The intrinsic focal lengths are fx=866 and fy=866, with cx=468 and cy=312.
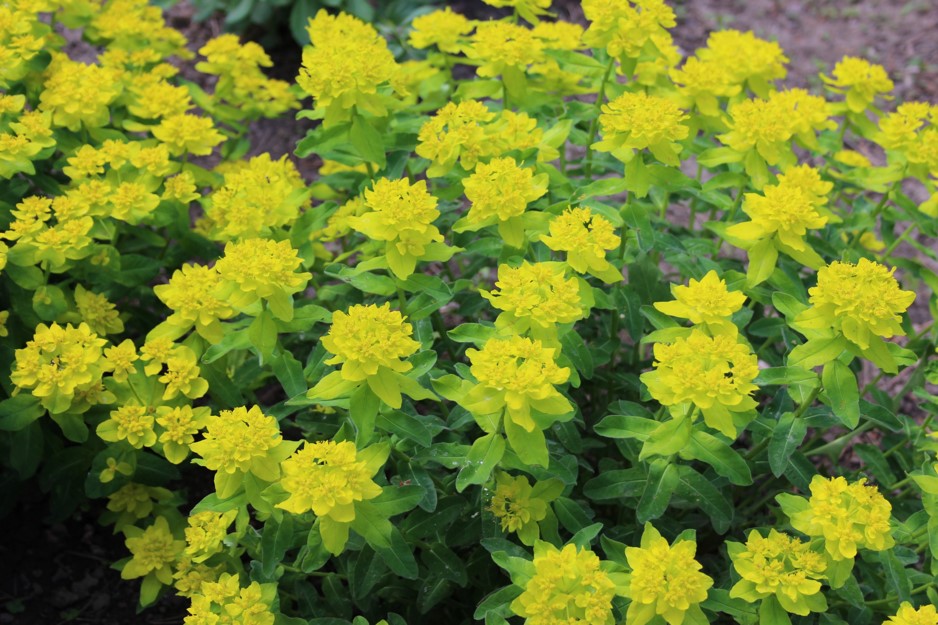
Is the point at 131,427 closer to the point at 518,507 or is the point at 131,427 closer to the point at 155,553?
the point at 155,553

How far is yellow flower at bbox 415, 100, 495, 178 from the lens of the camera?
311 cm

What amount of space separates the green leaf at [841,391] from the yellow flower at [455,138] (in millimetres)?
1379

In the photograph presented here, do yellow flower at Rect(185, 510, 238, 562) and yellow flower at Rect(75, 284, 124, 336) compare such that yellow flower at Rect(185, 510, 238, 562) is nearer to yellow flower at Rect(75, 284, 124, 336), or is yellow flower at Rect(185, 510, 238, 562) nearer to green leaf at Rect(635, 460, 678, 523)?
yellow flower at Rect(75, 284, 124, 336)

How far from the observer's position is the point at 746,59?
3.62 m

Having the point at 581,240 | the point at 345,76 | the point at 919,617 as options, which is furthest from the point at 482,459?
the point at 345,76

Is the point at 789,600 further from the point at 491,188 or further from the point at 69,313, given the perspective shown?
the point at 69,313

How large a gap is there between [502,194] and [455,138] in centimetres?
32

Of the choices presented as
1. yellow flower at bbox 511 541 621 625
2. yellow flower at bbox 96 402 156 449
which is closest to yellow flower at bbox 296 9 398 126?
yellow flower at bbox 96 402 156 449

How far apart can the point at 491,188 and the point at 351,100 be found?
65 centimetres

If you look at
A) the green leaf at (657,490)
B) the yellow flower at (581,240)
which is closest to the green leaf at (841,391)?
the green leaf at (657,490)

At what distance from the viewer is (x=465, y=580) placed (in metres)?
2.88

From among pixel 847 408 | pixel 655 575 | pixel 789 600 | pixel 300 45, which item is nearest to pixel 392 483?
pixel 655 575

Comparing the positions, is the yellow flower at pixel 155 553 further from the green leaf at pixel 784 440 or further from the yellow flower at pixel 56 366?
the green leaf at pixel 784 440

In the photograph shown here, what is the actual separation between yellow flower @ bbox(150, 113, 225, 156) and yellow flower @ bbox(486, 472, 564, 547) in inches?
74.6
